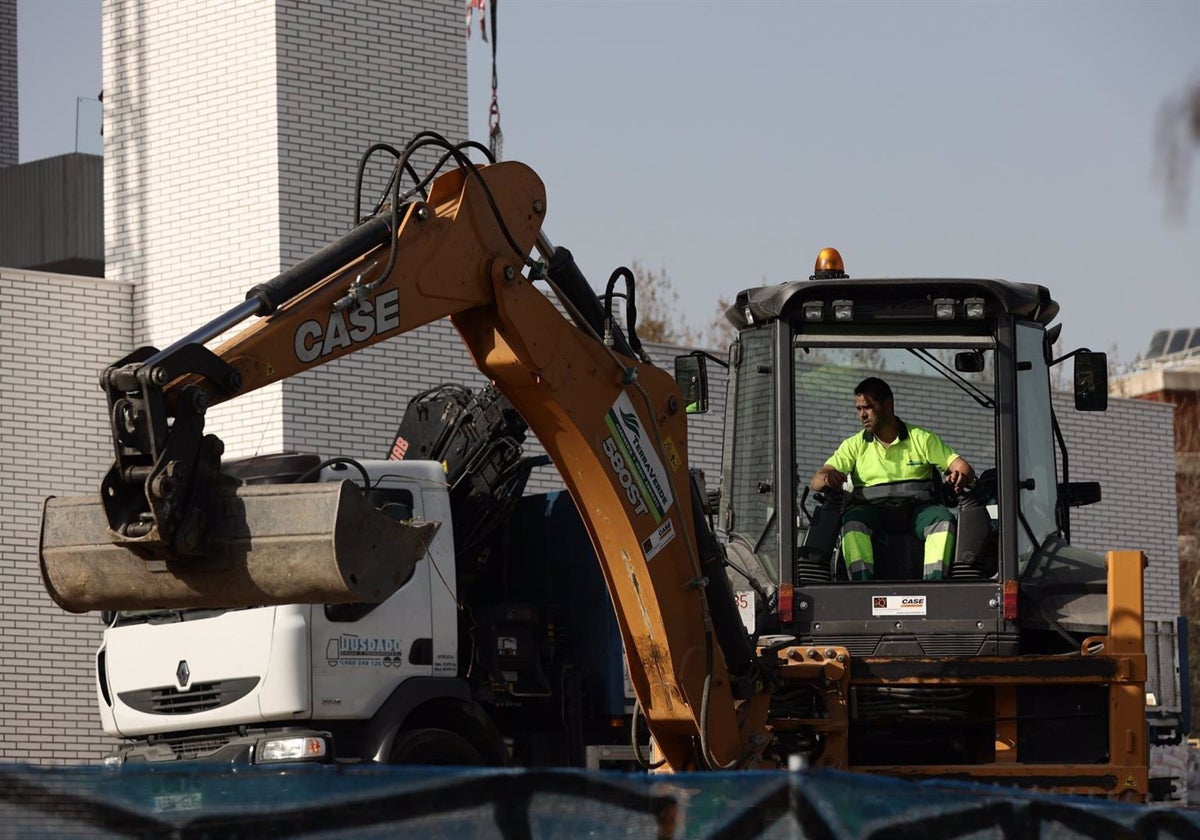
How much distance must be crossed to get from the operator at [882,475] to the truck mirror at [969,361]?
0.42 metres

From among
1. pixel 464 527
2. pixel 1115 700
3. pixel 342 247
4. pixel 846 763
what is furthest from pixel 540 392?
pixel 464 527

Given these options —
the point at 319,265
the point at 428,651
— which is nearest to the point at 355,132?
the point at 428,651

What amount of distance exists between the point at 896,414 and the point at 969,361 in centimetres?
51

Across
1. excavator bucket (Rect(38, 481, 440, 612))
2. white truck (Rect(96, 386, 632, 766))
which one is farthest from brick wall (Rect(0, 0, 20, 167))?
excavator bucket (Rect(38, 481, 440, 612))

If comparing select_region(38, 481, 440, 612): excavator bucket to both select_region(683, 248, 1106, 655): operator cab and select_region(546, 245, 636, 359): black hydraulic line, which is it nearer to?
select_region(546, 245, 636, 359): black hydraulic line

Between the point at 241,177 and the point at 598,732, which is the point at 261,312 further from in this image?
the point at 241,177

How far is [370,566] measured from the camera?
6809 mm

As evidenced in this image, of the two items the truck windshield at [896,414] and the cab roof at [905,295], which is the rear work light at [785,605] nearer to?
the truck windshield at [896,414]

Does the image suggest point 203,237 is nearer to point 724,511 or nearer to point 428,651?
point 428,651

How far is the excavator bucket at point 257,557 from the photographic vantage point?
673 centimetres

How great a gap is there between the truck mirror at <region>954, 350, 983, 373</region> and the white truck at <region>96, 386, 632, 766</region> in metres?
3.42

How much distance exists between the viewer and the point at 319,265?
25.0ft

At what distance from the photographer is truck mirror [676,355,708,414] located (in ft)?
34.0

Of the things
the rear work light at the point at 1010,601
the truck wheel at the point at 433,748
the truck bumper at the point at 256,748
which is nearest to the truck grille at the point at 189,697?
the truck bumper at the point at 256,748
